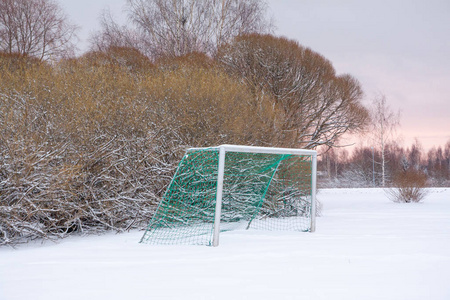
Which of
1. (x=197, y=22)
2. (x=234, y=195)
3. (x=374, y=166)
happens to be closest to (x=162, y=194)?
(x=234, y=195)

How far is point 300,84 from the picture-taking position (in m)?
13.5

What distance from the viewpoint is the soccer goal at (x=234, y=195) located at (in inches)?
244

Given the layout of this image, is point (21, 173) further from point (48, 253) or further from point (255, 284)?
point (255, 284)

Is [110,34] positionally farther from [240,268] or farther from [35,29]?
[240,268]

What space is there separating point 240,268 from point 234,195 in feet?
12.4

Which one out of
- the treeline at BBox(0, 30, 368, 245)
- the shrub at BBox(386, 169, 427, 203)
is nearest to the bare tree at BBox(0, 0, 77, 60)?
the treeline at BBox(0, 30, 368, 245)

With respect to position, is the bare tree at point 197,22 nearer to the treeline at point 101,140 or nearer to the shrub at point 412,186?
the treeline at point 101,140

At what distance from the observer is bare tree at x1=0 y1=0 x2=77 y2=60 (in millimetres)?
16828

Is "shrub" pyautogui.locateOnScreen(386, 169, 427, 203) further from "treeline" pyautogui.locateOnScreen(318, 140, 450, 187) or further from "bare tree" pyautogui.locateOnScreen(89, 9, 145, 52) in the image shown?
Answer: "bare tree" pyautogui.locateOnScreen(89, 9, 145, 52)

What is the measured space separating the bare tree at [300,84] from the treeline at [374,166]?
259 cm

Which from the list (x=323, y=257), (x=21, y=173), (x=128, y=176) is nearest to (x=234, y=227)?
(x=128, y=176)

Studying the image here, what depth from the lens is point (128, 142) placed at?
7.08m

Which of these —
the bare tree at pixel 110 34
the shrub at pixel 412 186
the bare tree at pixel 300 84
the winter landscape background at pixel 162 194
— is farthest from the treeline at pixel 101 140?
the bare tree at pixel 110 34

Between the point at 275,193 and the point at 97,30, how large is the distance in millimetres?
14220
